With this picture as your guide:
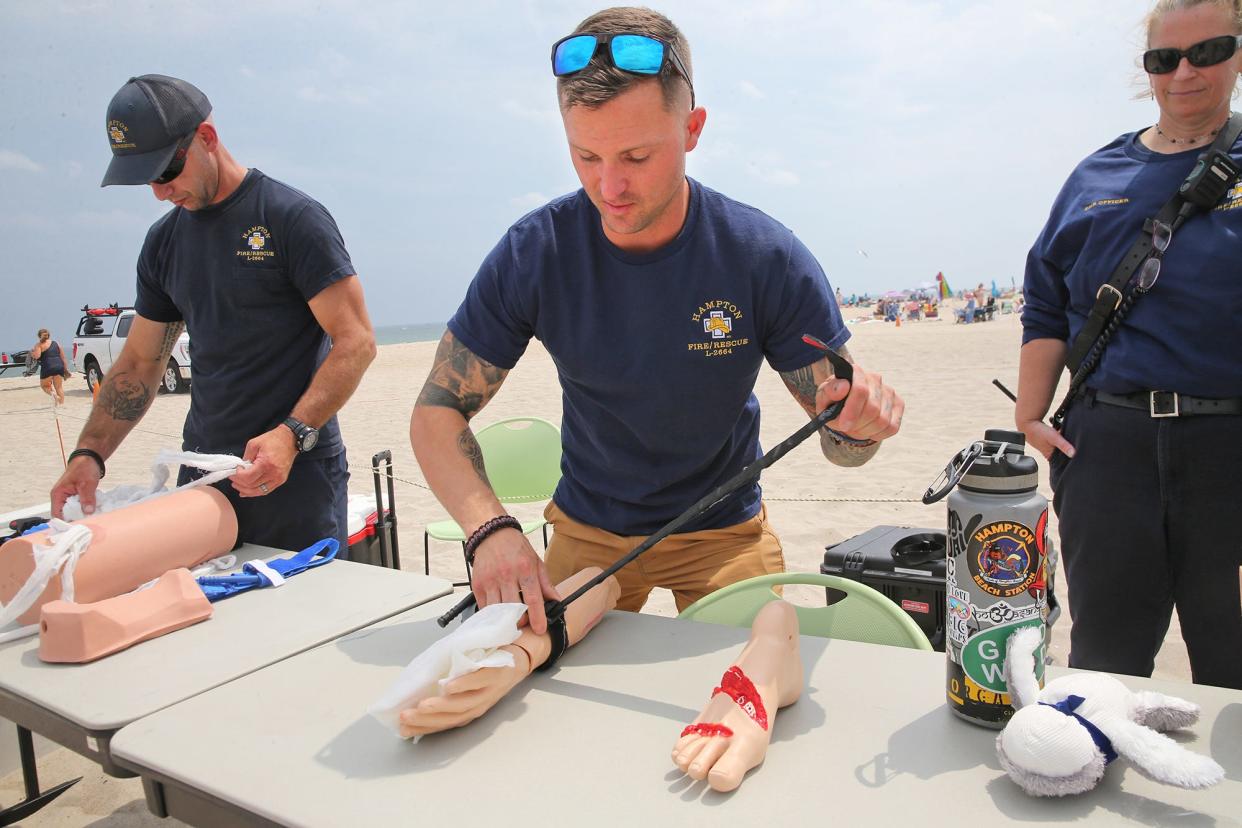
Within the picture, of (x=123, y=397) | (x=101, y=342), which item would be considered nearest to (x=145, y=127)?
(x=123, y=397)

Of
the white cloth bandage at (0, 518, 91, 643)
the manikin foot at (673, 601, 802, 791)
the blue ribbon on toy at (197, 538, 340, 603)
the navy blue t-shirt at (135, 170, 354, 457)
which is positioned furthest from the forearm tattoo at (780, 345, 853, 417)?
the white cloth bandage at (0, 518, 91, 643)

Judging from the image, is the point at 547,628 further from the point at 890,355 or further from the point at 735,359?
the point at 890,355

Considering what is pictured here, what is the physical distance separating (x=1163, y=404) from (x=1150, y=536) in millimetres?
343

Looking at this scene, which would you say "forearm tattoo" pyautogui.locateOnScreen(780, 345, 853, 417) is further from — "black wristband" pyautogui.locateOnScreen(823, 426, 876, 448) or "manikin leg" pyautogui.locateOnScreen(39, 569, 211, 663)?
"manikin leg" pyautogui.locateOnScreen(39, 569, 211, 663)

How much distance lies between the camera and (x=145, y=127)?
244cm

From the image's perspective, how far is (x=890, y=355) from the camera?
18000mm

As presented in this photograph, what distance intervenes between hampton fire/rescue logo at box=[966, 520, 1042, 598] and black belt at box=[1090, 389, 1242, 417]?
128cm

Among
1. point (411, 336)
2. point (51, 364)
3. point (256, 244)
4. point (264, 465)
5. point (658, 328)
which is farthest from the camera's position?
point (411, 336)

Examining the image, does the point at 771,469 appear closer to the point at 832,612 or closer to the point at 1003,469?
the point at 832,612

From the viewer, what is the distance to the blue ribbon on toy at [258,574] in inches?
76.6

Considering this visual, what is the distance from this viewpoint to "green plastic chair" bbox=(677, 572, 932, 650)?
1680 millimetres

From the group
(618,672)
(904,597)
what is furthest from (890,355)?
(618,672)

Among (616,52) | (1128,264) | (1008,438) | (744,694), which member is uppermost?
(616,52)

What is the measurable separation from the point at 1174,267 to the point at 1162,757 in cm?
156
